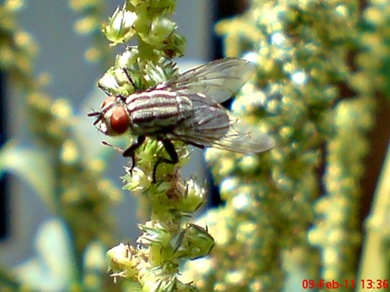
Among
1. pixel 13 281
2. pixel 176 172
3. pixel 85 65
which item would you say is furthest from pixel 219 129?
pixel 85 65

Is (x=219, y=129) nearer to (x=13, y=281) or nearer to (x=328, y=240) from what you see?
(x=328, y=240)

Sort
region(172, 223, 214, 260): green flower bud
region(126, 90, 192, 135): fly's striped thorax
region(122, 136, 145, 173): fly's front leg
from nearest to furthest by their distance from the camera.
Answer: region(172, 223, 214, 260): green flower bud → region(122, 136, 145, 173): fly's front leg → region(126, 90, 192, 135): fly's striped thorax

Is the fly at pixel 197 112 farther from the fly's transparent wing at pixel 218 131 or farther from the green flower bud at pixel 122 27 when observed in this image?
the green flower bud at pixel 122 27

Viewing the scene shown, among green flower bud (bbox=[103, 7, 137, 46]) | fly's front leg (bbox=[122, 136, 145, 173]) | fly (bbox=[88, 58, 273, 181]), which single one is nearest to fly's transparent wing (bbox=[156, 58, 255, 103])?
fly (bbox=[88, 58, 273, 181])

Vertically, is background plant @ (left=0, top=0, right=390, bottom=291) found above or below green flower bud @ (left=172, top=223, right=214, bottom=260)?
above

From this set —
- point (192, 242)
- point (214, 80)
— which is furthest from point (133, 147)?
point (214, 80)

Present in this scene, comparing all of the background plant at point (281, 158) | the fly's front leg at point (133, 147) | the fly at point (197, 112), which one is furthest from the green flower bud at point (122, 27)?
the fly at point (197, 112)

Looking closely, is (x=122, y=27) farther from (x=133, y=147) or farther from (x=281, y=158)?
(x=281, y=158)

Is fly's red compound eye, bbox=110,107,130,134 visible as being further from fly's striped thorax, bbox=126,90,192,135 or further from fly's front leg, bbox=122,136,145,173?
fly's front leg, bbox=122,136,145,173
